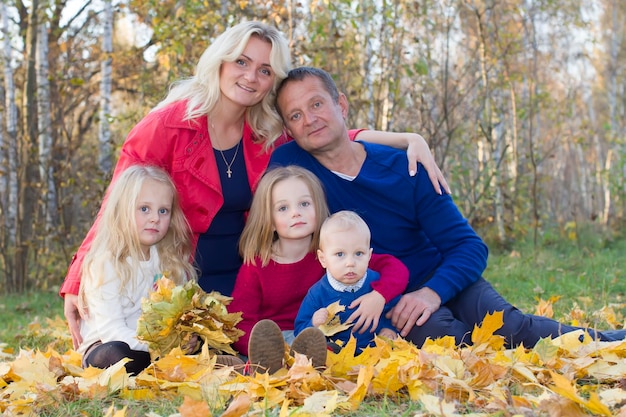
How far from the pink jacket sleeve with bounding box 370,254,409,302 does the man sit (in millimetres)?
103

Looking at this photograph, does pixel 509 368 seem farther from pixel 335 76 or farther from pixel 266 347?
pixel 335 76

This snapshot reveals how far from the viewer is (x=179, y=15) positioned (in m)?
7.16

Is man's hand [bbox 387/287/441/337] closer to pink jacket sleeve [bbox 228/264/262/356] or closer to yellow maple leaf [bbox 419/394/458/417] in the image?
pink jacket sleeve [bbox 228/264/262/356]

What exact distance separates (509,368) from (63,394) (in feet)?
5.46

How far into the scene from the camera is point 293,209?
3.41 meters

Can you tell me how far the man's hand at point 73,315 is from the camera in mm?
3438

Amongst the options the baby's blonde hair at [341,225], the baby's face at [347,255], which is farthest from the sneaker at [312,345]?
the baby's blonde hair at [341,225]

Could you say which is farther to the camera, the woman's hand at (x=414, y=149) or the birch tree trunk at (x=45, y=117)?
the birch tree trunk at (x=45, y=117)

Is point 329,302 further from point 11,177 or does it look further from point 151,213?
point 11,177

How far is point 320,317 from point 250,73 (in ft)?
4.72

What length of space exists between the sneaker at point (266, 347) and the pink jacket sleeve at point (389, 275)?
28.8 inches

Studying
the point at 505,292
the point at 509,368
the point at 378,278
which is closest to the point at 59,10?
the point at 505,292

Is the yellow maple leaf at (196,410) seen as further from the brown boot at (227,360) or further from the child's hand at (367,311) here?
the child's hand at (367,311)

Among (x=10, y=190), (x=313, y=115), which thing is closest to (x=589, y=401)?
(x=313, y=115)
